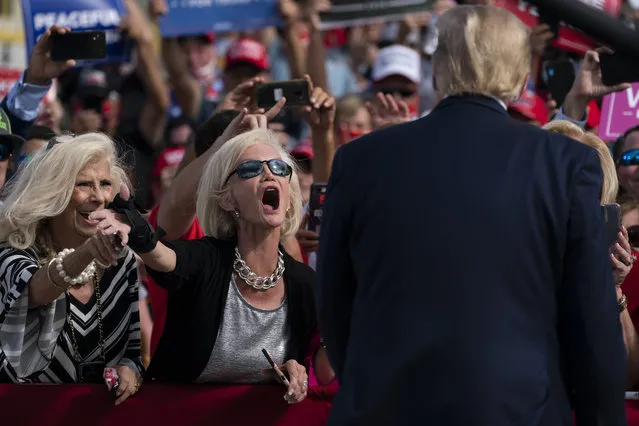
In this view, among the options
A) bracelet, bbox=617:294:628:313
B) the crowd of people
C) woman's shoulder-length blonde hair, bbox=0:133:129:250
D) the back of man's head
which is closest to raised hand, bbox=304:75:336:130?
the crowd of people

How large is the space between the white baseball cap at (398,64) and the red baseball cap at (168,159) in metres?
1.46

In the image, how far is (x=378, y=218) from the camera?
289 cm

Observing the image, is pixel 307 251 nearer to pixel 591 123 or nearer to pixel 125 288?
pixel 125 288

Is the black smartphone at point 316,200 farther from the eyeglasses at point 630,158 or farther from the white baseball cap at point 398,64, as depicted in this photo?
the white baseball cap at point 398,64

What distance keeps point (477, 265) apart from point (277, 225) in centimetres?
173

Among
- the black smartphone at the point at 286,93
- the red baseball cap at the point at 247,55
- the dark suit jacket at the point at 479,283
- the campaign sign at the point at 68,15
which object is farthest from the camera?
the red baseball cap at the point at 247,55

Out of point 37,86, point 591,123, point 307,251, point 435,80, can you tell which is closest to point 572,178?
point 435,80

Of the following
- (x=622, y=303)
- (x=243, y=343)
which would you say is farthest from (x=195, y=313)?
(x=622, y=303)

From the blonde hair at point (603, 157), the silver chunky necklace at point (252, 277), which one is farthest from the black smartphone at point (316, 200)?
the blonde hair at point (603, 157)

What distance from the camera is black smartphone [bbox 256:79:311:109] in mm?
5672

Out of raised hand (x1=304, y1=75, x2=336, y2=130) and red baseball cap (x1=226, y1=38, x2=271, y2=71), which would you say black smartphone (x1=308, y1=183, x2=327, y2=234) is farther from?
red baseball cap (x1=226, y1=38, x2=271, y2=71)

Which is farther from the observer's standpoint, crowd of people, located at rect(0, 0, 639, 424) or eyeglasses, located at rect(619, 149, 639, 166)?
eyeglasses, located at rect(619, 149, 639, 166)

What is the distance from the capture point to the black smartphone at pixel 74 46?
577 cm

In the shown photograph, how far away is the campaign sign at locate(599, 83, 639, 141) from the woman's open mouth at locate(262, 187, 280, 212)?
8.72 feet
